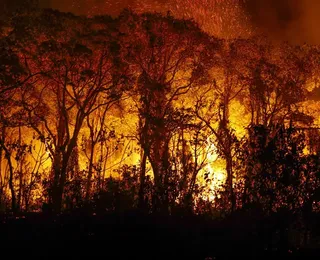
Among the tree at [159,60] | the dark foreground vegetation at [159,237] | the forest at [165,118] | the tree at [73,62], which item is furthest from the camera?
the tree at [159,60]

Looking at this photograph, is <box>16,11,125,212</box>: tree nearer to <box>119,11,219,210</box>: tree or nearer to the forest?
the forest

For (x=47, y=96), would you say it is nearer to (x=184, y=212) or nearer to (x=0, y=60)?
(x=0, y=60)

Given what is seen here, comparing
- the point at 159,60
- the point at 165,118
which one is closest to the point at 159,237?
the point at 165,118

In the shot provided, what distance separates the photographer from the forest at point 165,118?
1297 cm

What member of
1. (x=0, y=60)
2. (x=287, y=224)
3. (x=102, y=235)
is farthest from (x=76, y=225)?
(x=0, y=60)

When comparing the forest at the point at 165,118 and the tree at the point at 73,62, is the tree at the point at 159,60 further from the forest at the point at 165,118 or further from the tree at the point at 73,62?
the tree at the point at 73,62

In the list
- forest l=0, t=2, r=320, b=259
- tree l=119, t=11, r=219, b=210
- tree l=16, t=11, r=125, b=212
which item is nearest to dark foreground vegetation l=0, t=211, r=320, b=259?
forest l=0, t=2, r=320, b=259

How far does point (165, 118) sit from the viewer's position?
21516 millimetres

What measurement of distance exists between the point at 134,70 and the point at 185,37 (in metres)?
2.64

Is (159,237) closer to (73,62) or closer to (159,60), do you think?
(73,62)

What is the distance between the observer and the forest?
12969 mm

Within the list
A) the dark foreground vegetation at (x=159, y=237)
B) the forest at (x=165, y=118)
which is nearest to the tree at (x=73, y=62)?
the forest at (x=165, y=118)

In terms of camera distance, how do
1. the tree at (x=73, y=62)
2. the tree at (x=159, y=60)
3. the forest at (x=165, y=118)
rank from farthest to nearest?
the tree at (x=159, y=60) < the tree at (x=73, y=62) < the forest at (x=165, y=118)

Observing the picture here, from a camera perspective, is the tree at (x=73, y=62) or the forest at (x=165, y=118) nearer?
the forest at (x=165, y=118)
